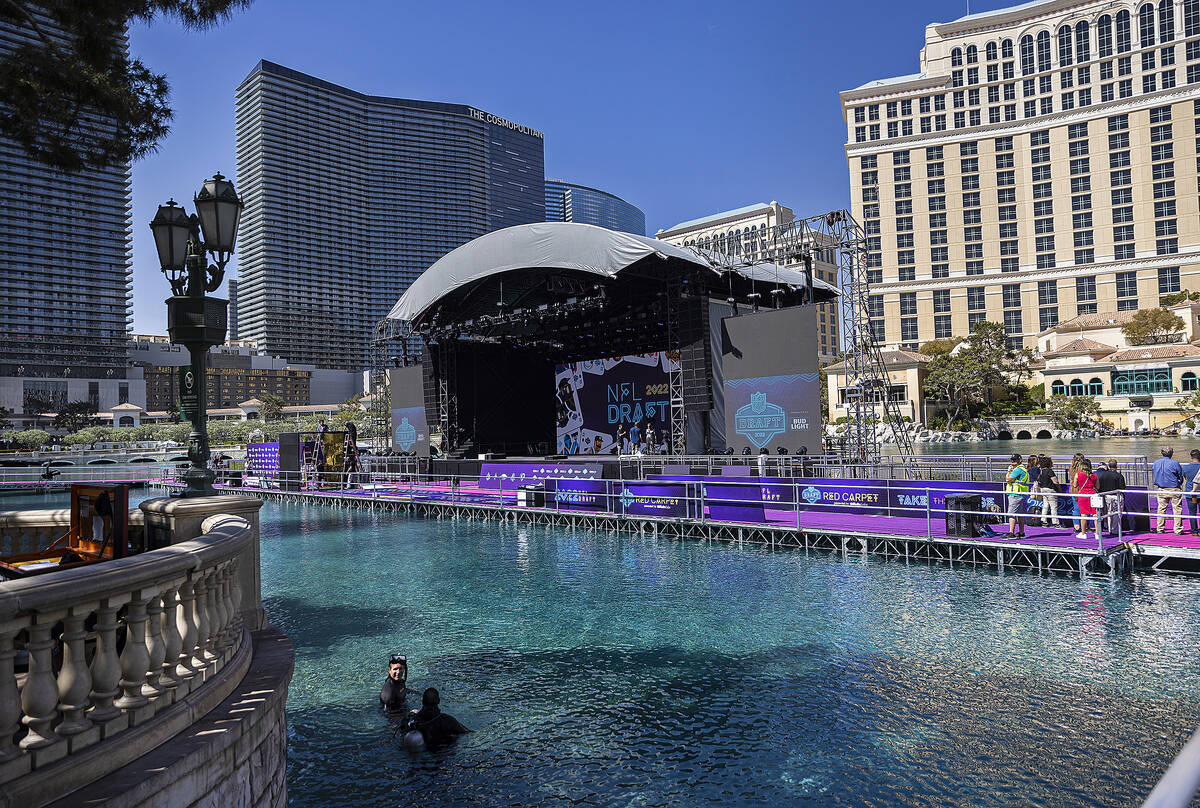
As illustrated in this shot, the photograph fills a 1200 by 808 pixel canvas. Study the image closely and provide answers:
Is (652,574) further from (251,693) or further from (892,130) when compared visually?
(892,130)

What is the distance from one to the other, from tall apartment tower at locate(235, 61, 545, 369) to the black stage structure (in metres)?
122

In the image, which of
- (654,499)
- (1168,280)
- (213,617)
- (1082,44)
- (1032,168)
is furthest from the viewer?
(1032,168)

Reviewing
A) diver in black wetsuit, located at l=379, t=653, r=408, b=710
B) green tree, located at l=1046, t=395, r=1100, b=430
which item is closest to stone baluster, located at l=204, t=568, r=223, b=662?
diver in black wetsuit, located at l=379, t=653, r=408, b=710

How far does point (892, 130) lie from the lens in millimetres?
92688

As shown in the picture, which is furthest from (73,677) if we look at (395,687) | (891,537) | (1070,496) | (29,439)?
(29,439)

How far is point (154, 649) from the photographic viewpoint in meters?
3.28

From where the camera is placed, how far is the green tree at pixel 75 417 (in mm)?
106438

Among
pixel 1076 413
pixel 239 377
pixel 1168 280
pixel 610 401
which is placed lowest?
pixel 1076 413

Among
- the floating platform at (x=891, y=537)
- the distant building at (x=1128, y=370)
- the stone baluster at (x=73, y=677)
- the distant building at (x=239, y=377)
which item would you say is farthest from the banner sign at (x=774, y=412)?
the distant building at (x=239, y=377)

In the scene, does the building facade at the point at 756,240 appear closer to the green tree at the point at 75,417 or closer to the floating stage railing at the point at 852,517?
the floating stage railing at the point at 852,517

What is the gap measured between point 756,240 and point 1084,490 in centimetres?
1587

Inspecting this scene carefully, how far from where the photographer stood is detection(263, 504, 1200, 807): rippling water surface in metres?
5.55

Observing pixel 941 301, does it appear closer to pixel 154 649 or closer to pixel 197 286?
pixel 197 286

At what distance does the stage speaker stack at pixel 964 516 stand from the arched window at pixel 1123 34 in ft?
318
